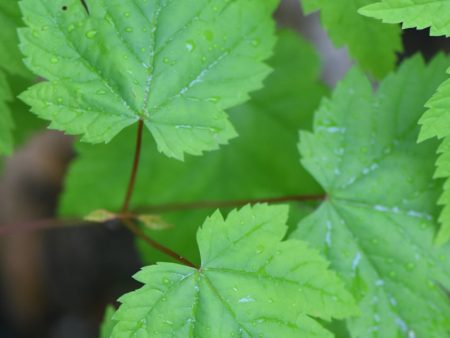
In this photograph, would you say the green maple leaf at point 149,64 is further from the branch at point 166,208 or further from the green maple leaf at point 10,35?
the branch at point 166,208

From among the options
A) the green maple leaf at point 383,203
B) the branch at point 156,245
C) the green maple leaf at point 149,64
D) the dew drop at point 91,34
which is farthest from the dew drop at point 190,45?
the branch at point 156,245

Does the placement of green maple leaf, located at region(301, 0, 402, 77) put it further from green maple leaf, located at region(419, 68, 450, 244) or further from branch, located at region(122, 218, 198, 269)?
branch, located at region(122, 218, 198, 269)

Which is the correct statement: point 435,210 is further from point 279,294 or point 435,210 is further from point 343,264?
point 279,294

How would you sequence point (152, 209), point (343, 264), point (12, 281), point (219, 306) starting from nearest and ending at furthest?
point (219, 306), point (343, 264), point (152, 209), point (12, 281)

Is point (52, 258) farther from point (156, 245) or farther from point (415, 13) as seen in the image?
point (415, 13)

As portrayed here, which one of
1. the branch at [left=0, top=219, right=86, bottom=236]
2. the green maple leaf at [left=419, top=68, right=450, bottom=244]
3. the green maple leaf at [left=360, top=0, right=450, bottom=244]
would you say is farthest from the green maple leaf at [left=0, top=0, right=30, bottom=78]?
the green maple leaf at [left=419, top=68, right=450, bottom=244]

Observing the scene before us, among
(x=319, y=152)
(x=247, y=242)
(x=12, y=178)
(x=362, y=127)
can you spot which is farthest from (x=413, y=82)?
(x=12, y=178)
